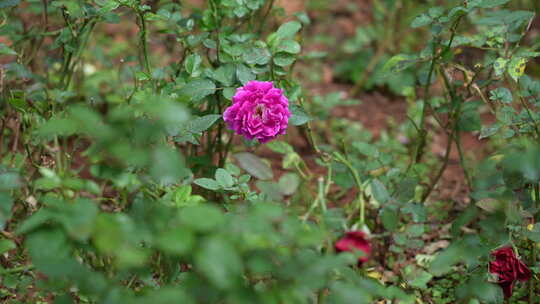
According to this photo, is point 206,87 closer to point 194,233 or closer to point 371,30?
point 194,233

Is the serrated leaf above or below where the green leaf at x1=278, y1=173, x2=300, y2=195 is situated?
above

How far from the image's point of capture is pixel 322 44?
3.53 metres

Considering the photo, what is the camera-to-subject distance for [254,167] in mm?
1382

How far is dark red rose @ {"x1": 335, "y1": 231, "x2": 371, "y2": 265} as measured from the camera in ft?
3.66

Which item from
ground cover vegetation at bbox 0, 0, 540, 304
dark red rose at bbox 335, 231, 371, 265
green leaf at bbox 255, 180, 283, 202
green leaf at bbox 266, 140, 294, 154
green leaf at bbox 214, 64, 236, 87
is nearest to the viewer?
ground cover vegetation at bbox 0, 0, 540, 304

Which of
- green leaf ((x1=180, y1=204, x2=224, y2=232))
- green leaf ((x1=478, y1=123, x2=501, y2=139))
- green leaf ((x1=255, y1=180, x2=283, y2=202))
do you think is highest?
green leaf ((x1=180, y1=204, x2=224, y2=232))

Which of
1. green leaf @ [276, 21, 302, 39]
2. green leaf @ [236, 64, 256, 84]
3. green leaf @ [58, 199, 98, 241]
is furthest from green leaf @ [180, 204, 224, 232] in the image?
green leaf @ [276, 21, 302, 39]

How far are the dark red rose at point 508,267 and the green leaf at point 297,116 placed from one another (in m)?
0.57

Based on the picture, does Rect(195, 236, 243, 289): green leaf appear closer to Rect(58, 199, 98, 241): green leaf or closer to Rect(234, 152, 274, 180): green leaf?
Rect(58, 199, 98, 241): green leaf

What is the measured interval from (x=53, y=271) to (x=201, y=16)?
1191 millimetres

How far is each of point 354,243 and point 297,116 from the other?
20.4 inches

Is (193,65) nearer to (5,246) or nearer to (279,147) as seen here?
(279,147)

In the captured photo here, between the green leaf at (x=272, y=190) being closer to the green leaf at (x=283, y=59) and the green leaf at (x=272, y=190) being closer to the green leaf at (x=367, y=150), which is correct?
the green leaf at (x=283, y=59)

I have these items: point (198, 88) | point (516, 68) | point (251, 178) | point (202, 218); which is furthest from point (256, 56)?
point (202, 218)
